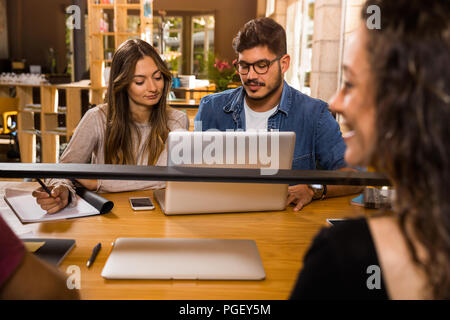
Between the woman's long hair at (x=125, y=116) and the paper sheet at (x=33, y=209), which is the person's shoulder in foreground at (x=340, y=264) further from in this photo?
the woman's long hair at (x=125, y=116)

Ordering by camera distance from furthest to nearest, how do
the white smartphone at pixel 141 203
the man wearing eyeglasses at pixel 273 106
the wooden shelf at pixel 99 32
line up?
the wooden shelf at pixel 99 32 < the man wearing eyeglasses at pixel 273 106 < the white smartphone at pixel 141 203

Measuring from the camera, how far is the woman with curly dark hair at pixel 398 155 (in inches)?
19.7

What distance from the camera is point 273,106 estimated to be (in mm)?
2246

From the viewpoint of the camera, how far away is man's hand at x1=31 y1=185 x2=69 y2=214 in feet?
4.61

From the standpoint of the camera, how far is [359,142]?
0.61 meters

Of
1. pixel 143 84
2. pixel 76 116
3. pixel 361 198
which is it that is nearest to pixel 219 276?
pixel 361 198

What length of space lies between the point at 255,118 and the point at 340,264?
1.70 metres

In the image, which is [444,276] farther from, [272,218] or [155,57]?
[155,57]

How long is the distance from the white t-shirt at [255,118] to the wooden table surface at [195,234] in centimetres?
69

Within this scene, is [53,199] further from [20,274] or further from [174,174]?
[20,274]

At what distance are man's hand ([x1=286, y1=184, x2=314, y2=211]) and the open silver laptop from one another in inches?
2.9

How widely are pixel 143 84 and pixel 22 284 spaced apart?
1504mm

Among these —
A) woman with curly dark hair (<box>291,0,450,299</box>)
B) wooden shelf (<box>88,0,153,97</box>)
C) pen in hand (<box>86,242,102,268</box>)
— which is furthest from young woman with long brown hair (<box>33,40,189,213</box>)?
wooden shelf (<box>88,0,153,97</box>)

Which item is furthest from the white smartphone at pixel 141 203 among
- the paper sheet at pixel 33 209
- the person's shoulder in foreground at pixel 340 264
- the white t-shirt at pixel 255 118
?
the person's shoulder in foreground at pixel 340 264
